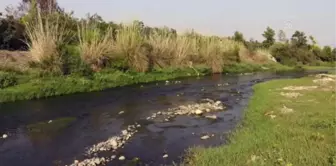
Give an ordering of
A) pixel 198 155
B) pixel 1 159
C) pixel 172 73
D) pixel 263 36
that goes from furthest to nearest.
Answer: pixel 263 36 < pixel 172 73 < pixel 1 159 < pixel 198 155

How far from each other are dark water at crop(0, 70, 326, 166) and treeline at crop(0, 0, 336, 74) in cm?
339

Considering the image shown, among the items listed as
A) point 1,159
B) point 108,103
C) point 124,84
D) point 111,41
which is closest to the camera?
point 1,159

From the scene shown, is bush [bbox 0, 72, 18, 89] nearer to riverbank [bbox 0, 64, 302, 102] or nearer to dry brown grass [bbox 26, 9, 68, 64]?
riverbank [bbox 0, 64, 302, 102]

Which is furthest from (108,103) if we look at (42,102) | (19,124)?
(19,124)

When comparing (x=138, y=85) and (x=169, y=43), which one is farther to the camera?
(x=169, y=43)

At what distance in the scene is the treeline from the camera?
62.3ft

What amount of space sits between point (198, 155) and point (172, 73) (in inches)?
742

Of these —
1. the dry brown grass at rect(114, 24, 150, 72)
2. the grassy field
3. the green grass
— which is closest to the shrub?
the dry brown grass at rect(114, 24, 150, 72)

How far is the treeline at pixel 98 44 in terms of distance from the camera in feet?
62.3

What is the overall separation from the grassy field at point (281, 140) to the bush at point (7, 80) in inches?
465

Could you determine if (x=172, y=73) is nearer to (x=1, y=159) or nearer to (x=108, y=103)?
(x=108, y=103)

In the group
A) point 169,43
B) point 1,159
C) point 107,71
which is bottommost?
point 1,159

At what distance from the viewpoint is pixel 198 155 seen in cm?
757

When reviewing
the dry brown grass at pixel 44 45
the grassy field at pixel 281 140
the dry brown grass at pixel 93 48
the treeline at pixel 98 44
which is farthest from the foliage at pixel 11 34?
the grassy field at pixel 281 140
